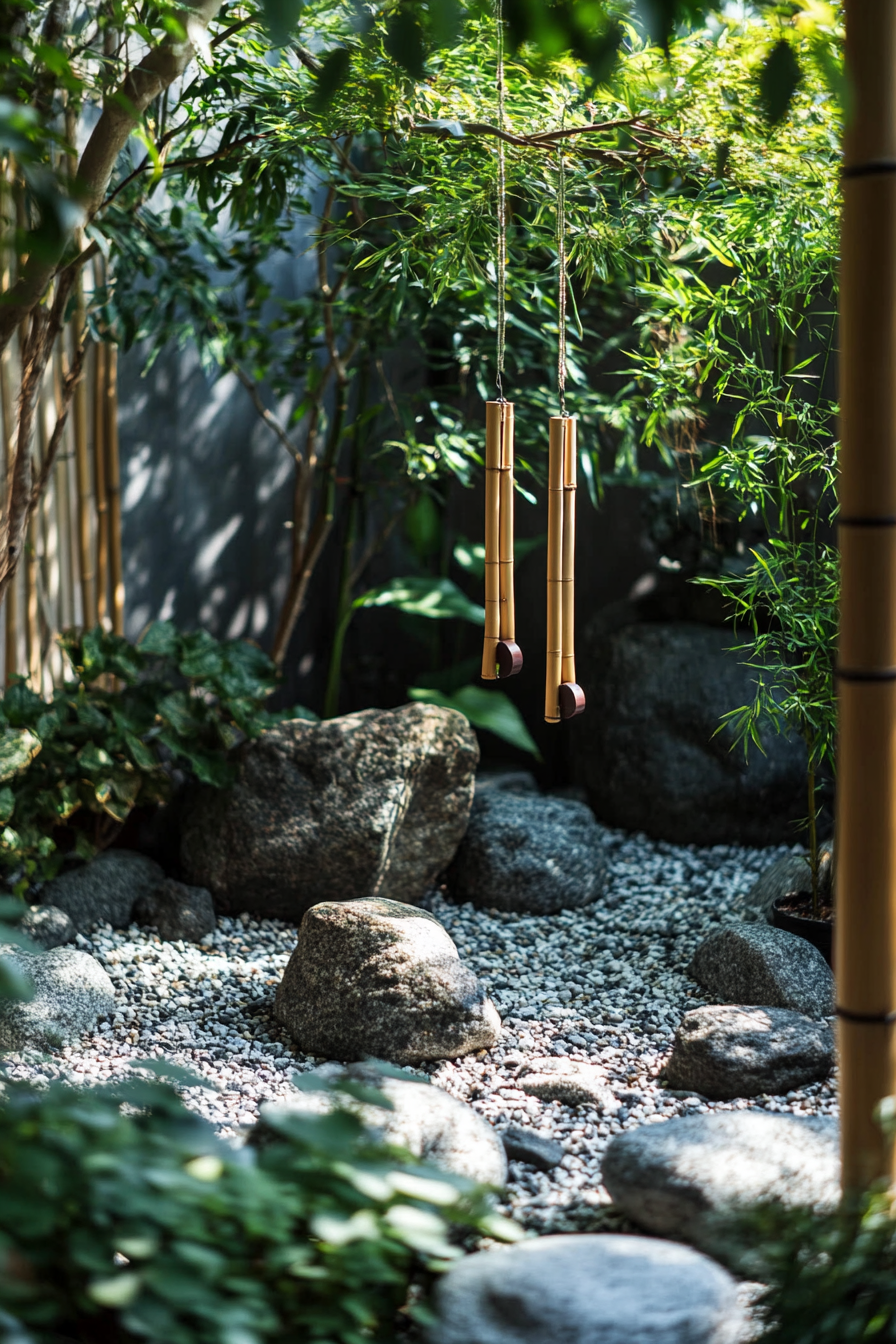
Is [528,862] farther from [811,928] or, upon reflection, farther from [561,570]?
[561,570]

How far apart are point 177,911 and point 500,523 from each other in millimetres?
1568

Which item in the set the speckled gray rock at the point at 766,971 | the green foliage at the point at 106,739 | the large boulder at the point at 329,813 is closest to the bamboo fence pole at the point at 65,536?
the green foliage at the point at 106,739

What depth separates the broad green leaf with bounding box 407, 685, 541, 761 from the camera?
4383mm

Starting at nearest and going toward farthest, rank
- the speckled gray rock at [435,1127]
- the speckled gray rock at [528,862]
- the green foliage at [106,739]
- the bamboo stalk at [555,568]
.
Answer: the speckled gray rock at [435,1127] → the bamboo stalk at [555,568] → the green foliage at [106,739] → the speckled gray rock at [528,862]

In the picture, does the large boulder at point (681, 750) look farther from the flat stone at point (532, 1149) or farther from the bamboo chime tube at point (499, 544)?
the flat stone at point (532, 1149)

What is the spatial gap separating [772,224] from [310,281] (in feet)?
8.09

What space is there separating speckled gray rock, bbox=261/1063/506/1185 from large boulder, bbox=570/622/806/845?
7.35 feet

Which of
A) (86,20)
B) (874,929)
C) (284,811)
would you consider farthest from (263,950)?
(86,20)

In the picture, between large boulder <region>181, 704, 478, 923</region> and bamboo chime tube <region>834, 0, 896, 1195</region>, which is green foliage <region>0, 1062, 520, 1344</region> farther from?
large boulder <region>181, 704, 478, 923</region>

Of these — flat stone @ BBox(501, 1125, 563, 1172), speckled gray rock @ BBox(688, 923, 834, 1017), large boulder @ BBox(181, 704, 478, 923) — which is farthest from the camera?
large boulder @ BBox(181, 704, 478, 923)

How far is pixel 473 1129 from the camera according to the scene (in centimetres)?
203

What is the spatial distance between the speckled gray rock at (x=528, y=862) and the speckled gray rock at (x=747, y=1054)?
3.70 feet

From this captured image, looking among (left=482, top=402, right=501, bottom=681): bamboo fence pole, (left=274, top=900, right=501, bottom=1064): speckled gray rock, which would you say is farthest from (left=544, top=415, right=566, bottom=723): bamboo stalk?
(left=274, top=900, right=501, bottom=1064): speckled gray rock

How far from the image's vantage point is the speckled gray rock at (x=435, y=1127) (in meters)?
1.92
